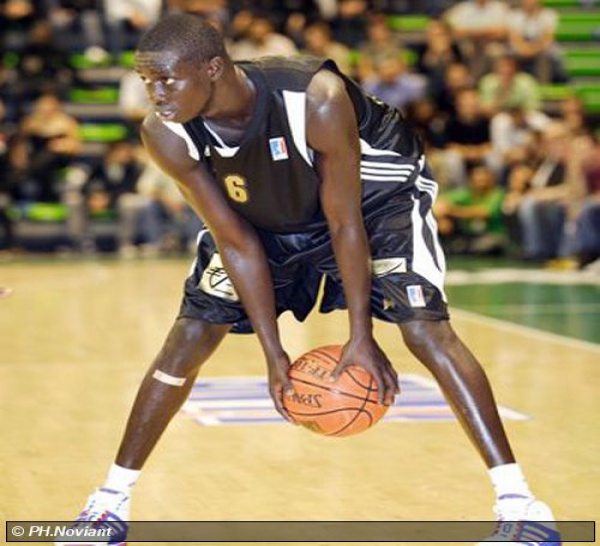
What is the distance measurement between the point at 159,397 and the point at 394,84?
43.1 feet

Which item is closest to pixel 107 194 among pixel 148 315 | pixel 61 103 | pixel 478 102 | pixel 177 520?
pixel 61 103

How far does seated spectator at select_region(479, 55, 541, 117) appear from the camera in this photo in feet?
56.7

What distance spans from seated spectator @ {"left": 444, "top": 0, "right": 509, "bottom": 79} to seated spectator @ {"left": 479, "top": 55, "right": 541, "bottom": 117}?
1.86 ft

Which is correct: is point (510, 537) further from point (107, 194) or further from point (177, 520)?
point (107, 194)

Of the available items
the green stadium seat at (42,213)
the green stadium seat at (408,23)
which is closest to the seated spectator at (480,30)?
the green stadium seat at (408,23)

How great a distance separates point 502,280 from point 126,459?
30.6 feet

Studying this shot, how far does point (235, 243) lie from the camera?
4.63 meters

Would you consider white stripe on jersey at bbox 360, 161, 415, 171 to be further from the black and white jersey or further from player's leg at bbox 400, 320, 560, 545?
player's leg at bbox 400, 320, 560, 545

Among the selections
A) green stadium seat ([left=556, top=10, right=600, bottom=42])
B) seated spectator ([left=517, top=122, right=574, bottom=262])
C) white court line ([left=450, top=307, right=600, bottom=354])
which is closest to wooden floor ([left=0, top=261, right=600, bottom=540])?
white court line ([left=450, top=307, right=600, bottom=354])

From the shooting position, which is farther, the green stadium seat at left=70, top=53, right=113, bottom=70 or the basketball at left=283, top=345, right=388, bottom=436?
the green stadium seat at left=70, top=53, right=113, bottom=70

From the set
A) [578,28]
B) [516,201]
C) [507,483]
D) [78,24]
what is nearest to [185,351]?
[507,483]

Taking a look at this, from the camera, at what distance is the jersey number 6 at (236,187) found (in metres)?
4.56

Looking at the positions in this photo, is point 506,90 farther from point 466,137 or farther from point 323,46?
point 323,46

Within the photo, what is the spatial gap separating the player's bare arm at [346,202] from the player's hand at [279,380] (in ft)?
0.57
